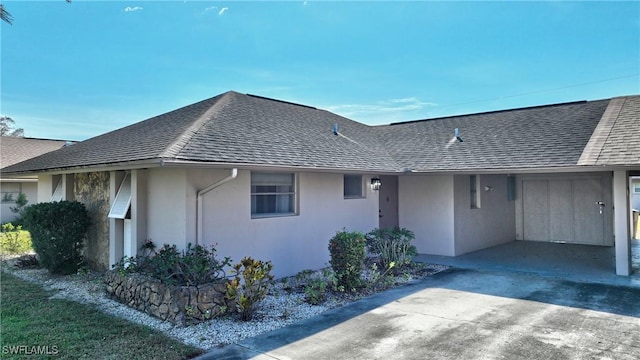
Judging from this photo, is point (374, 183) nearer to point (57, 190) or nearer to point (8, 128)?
point (57, 190)

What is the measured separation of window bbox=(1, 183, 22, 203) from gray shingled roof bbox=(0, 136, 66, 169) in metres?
1.13

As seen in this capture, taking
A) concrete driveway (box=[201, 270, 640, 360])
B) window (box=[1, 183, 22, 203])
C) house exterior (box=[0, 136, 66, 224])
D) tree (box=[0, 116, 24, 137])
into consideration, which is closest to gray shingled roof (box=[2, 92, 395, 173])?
concrete driveway (box=[201, 270, 640, 360])

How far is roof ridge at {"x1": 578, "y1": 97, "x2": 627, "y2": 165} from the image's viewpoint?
898 centimetres

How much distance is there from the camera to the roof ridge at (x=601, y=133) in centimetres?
898

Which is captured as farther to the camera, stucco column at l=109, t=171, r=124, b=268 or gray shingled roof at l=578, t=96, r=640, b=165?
stucco column at l=109, t=171, r=124, b=268

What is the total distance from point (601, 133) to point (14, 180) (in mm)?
25190

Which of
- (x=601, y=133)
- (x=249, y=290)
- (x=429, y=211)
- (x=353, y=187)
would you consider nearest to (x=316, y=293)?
(x=249, y=290)

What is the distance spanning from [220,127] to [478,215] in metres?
9.31

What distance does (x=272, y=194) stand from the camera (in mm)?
9109

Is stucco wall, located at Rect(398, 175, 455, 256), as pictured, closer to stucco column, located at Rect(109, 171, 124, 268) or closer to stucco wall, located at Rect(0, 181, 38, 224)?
stucco column, located at Rect(109, 171, 124, 268)

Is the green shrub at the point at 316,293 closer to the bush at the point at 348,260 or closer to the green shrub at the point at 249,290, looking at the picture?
the bush at the point at 348,260

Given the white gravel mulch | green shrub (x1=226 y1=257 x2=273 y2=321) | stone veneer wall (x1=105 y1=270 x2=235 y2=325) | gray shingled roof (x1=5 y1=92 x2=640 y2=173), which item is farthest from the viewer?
gray shingled roof (x1=5 y1=92 x2=640 y2=173)

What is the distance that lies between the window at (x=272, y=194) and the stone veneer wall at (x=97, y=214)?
426 centimetres

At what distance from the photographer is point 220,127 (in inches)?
349
